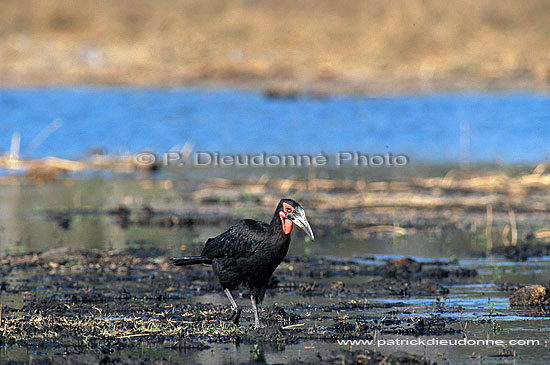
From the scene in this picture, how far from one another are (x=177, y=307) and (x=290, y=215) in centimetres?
167

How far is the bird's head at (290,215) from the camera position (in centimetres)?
881

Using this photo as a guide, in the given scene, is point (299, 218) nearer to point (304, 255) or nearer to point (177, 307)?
point (177, 307)

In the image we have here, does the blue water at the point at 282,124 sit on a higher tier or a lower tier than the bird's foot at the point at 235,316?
higher

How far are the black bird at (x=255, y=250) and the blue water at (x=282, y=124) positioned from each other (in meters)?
17.3

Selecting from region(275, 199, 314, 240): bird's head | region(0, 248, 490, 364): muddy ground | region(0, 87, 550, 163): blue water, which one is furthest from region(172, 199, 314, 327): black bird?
region(0, 87, 550, 163): blue water

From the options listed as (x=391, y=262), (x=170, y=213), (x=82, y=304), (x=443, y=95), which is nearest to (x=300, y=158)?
(x=170, y=213)

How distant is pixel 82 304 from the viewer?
987 cm

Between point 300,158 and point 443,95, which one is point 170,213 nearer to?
point 300,158

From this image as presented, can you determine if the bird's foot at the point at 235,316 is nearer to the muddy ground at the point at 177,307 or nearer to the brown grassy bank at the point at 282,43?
the muddy ground at the point at 177,307

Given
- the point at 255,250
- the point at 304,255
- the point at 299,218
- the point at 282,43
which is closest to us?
the point at 299,218

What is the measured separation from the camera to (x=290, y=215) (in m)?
8.86


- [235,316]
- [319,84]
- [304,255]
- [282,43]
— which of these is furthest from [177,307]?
[282,43]

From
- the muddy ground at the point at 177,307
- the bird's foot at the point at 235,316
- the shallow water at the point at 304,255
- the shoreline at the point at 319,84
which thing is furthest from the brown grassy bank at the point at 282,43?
the bird's foot at the point at 235,316

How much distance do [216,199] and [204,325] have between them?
966 cm
